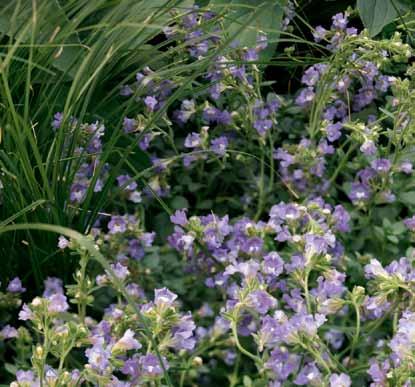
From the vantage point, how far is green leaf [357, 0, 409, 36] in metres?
1.89

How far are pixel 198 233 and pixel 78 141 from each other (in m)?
0.31

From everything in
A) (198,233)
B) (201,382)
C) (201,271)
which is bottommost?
(201,382)

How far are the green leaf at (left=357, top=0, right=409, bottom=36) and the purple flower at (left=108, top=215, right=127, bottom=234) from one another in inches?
28.2

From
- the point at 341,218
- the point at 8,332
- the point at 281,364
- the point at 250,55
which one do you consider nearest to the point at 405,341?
the point at 281,364

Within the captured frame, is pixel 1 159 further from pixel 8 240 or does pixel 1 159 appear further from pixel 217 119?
pixel 217 119

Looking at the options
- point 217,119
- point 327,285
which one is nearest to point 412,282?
point 327,285

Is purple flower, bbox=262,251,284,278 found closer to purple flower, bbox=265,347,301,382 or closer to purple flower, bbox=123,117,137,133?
purple flower, bbox=265,347,301,382

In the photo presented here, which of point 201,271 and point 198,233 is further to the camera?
point 201,271

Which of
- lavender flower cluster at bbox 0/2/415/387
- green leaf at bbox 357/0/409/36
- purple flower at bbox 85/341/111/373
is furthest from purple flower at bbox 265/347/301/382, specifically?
green leaf at bbox 357/0/409/36

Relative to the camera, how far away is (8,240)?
61.1 inches

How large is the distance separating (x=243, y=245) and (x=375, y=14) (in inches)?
27.8

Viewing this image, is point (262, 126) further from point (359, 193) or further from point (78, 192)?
point (78, 192)

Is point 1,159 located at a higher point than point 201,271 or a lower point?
higher

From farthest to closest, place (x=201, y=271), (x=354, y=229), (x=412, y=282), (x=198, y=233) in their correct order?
(x=354, y=229), (x=201, y=271), (x=198, y=233), (x=412, y=282)
